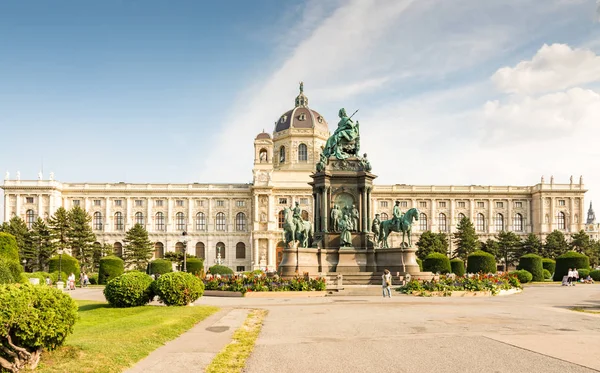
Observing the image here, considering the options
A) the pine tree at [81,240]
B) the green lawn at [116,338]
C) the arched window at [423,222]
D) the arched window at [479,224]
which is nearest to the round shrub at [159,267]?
the pine tree at [81,240]

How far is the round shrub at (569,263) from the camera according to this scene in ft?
175

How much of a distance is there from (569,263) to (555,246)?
116 ft

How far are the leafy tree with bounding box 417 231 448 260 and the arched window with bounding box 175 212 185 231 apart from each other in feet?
130

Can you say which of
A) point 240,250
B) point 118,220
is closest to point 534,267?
point 240,250

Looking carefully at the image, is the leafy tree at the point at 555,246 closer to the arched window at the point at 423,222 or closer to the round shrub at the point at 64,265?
the arched window at the point at 423,222

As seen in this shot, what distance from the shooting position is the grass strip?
9.95 meters

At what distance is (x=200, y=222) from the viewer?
3920 inches

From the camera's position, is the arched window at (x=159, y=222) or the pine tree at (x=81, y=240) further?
the arched window at (x=159, y=222)

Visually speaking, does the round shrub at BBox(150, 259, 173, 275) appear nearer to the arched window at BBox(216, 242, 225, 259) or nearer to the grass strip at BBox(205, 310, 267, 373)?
the arched window at BBox(216, 242, 225, 259)

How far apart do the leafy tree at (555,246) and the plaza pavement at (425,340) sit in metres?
72.5

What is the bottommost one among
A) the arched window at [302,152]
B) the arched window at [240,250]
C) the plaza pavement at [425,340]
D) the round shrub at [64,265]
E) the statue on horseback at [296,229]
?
the arched window at [240,250]

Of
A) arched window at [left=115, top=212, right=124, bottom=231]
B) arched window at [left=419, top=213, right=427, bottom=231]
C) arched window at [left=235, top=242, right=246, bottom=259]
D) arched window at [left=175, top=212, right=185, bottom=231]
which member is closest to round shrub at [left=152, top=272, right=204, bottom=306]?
arched window at [left=235, top=242, right=246, bottom=259]

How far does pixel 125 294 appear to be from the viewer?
66.6 ft

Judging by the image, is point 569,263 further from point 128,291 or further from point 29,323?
point 29,323
